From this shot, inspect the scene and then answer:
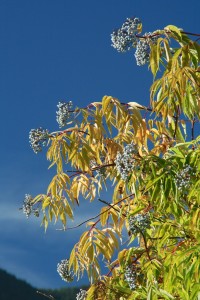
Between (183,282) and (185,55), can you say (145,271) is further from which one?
(185,55)

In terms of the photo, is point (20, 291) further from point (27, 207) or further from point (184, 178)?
point (184, 178)

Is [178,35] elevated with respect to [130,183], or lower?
elevated

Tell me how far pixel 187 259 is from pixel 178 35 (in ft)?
4.25

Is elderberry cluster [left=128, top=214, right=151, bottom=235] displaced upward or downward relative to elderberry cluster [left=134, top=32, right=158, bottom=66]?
downward

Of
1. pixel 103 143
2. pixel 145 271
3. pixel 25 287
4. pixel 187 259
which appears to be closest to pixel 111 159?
pixel 103 143

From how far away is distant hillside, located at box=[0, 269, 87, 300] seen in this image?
18.2 metres

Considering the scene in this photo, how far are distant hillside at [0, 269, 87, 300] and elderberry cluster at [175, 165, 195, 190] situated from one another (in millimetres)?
14882

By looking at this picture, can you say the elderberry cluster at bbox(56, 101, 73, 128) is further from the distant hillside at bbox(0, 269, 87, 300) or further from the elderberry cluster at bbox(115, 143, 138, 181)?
the distant hillside at bbox(0, 269, 87, 300)

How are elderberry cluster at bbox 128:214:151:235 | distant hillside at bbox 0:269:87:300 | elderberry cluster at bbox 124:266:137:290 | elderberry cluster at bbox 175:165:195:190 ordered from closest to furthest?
elderberry cluster at bbox 175:165:195:190, elderberry cluster at bbox 128:214:151:235, elderberry cluster at bbox 124:266:137:290, distant hillside at bbox 0:269:87:300

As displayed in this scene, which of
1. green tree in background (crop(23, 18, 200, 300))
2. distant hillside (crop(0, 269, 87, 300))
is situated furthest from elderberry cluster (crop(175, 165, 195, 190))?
distant hillside (crop(0, 269, 87, 300))

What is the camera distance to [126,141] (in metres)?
4.55

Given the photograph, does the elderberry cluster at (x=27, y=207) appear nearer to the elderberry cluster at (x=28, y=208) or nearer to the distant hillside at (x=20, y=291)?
the elderberry cluster at (x=28, y=208)

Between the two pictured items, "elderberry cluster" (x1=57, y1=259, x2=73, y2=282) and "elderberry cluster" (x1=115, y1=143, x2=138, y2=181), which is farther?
"elderberry cluster" (x1=57, y1=259, x2=73, y2=282)

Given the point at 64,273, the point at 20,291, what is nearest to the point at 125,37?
the point at 64,273
